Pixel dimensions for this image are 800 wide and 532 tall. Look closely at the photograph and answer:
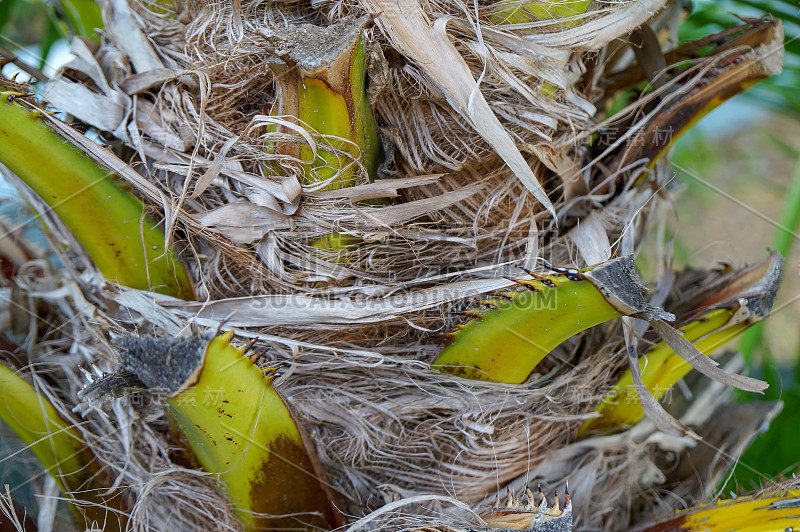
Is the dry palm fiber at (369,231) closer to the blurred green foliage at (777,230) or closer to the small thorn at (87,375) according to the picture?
the small thorn at (87,375)

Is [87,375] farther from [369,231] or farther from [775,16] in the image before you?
[775,16]

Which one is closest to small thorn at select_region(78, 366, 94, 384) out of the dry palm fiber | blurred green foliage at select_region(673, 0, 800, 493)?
the dry palm fiber

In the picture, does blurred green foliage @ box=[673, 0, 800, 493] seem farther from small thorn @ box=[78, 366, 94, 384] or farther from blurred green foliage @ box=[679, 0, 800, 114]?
small thorn @ box=[78, 366, 94, 384]

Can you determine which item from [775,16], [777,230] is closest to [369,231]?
[775,16]

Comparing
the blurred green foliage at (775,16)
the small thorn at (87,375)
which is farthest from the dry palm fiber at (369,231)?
the blurred green foliage at (775,16)

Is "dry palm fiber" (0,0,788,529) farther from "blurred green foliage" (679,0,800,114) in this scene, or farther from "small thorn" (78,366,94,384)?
"blurred green foliage" (679,0,800,114)

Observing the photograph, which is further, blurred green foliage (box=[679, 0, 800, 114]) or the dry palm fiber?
blurred green foliage (box=[679, 0, 800, 114])

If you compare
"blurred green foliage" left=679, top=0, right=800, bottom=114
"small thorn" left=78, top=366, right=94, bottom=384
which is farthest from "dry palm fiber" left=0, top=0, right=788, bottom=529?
"blurred green foliage" left=679, top=0, right=800, bottom=114

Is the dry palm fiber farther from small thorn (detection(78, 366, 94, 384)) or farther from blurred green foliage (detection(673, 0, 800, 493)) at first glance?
blurred green foliage (detection(673, 0, 800, 493))

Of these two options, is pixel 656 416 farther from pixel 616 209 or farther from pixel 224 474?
pixel 224 474
